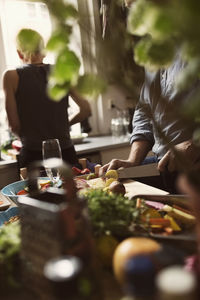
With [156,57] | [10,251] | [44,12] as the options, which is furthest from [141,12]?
[44,12]

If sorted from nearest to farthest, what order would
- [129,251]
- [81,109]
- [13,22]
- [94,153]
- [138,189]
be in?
[129,251] < [138,189] < [81,109] < [94,153] < [13,22]

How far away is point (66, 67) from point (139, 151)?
127 centimetres

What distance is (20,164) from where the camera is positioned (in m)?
2.31

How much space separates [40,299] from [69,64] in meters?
0.43

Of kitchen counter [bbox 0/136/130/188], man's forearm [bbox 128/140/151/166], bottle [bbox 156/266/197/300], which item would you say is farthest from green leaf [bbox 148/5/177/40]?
kitchen counter [bbox 0/136/130/188]

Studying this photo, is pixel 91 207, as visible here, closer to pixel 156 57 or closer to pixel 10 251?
pixel 10 251

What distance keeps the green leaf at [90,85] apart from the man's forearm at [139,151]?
1178 millimetres

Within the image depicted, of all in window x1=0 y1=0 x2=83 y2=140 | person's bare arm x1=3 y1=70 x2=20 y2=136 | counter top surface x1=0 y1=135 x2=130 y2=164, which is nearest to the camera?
person's bare arm x1=3 y1=70 x2=20 y2=136

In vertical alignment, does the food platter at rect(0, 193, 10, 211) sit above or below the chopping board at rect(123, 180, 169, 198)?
above

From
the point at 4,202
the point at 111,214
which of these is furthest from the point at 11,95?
the point at 111,214

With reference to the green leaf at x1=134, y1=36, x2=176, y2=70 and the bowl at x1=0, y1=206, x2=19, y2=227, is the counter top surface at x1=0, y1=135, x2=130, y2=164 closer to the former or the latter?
the bowl at x1=0, y1=206, x2=19, y2=227

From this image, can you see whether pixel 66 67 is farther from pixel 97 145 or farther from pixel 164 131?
pixel 97 145

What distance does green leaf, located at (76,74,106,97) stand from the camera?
1.93ft

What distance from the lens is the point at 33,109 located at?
7.18 feet
